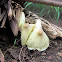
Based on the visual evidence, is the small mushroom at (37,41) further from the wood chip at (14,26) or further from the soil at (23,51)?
the wood chip at (14,26)

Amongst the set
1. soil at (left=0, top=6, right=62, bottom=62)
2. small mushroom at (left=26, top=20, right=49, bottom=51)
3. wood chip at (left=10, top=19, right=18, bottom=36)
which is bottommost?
soil at (left=0, top=6, right=62, bottom=62)

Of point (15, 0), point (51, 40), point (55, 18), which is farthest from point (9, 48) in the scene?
point (55, 18)

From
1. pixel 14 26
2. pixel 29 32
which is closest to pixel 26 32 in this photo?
pixel 29 32

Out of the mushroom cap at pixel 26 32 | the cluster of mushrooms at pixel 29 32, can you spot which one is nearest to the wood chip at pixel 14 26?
the cluster of mushrooms at pixel 29 32

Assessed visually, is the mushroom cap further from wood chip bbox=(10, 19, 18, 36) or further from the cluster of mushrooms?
wood chip bbox=(10, 19, 18, 36)

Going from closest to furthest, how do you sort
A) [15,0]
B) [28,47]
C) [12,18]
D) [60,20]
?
[28,47]
[12,18]
[15,0]
[60,20]

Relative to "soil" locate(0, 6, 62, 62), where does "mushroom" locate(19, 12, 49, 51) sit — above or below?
above

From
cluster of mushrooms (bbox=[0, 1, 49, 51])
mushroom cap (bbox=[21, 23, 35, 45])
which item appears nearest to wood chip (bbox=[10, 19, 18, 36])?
cluster of mushrooms (bbox=[0, 1, 49, 51])

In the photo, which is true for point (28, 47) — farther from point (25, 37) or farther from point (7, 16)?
point (7, 16)

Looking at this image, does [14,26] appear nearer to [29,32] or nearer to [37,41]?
[29,32]
